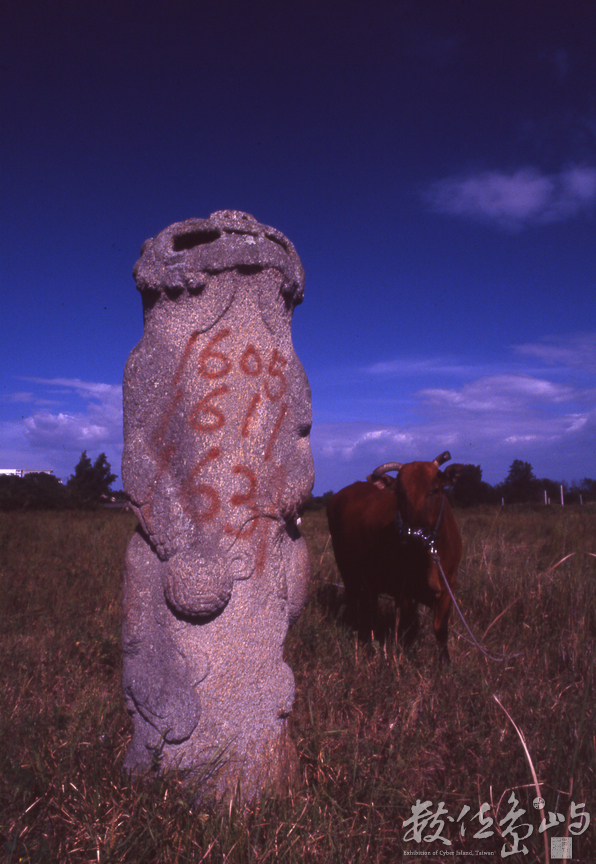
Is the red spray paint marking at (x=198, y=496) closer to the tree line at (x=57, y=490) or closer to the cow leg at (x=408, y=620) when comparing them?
the cow leg at (x=408, y=620)

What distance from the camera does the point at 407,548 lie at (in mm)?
4922

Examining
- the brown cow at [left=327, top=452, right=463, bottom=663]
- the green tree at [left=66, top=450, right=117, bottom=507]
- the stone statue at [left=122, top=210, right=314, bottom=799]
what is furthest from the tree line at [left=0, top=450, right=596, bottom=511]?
the stone statue at [left=122, top=210, right=314, bottom=799]

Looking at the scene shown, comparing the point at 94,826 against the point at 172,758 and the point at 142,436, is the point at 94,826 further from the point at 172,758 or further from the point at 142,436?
the point at 142,436

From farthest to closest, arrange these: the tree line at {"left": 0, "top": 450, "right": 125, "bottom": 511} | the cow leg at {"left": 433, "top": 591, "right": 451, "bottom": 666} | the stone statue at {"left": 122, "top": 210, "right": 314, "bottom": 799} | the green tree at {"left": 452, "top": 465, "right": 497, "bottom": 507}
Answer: the green tree at {"left": 452, "top": 465, "right": 497, "bottom": 507}
the tree line at {"left": 0, "top": 450, "right": 125, "bottom": 511}
the cow leg at {"left": 433, "top": 591, "right": 451, "bottom": 666}
the stone statue at {"left": 122, "top": 210, "right": 314, "bottom": 799}

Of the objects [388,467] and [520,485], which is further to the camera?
[520,485]

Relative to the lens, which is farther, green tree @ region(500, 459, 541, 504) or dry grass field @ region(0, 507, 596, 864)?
green tree @ region(500, 459, 541, 504)

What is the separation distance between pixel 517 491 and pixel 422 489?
2422 centimetres

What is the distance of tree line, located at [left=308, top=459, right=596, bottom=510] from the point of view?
899 inches

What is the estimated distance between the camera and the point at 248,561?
266 centimetres

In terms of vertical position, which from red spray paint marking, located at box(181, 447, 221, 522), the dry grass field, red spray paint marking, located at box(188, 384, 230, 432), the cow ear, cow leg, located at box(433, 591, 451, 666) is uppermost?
→ red spray paint marking, located at box(188, 384, 230, 432)

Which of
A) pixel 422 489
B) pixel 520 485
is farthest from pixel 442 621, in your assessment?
pixel 520 485

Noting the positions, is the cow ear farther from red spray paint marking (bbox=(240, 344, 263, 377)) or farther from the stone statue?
red spray paint marking (bbox=(240, 344, 263, 377))

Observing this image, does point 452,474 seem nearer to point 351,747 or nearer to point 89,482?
Answer: point 351,747

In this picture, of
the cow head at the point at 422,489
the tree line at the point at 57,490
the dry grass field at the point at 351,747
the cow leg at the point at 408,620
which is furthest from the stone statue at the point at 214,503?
the tree line at the point at 57,490
